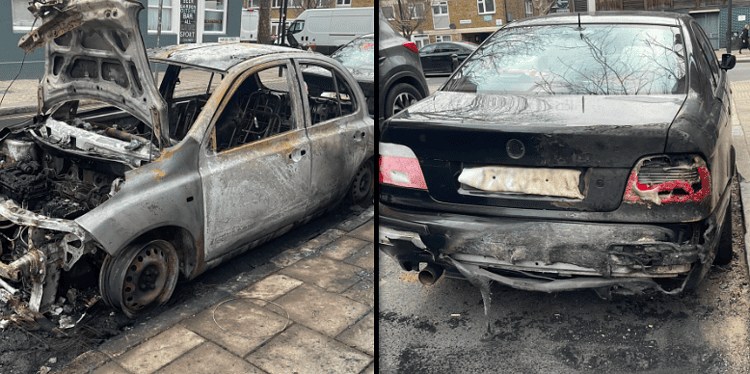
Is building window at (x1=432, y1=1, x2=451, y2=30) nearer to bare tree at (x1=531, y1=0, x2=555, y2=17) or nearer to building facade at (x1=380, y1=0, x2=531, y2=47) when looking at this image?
building facade at (x1=380, y1=0, x2=531, y2=47)

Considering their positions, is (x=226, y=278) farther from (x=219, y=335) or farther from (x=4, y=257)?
(x=4, y=257)

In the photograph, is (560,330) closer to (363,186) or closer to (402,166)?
(402,166)

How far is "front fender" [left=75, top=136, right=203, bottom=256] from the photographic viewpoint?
270 cm

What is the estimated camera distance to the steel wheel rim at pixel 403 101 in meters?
2.59

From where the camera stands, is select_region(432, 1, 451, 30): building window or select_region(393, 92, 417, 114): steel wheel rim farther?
select_region(393, 92, 417, 114): steel wheel rim

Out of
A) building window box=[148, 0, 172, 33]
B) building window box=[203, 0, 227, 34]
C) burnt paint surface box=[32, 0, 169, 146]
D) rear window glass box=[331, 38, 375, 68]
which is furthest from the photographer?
building window box=[148, 0, 172, 33]

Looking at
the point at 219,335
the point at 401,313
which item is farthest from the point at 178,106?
the point at 401,313

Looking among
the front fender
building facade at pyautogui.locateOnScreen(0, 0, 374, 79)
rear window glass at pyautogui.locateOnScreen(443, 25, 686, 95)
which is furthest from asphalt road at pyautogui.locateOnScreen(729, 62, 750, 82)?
the front fender

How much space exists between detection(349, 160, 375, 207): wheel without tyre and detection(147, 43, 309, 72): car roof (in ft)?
3.14

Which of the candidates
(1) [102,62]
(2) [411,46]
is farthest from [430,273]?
(1) [102,62]

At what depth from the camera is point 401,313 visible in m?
2.66

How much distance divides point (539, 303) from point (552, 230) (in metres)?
0.62

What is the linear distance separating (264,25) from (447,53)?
8.15 feet

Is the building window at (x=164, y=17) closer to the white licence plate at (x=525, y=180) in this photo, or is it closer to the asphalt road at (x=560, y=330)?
the asphalt road at (x=560, y=330)
